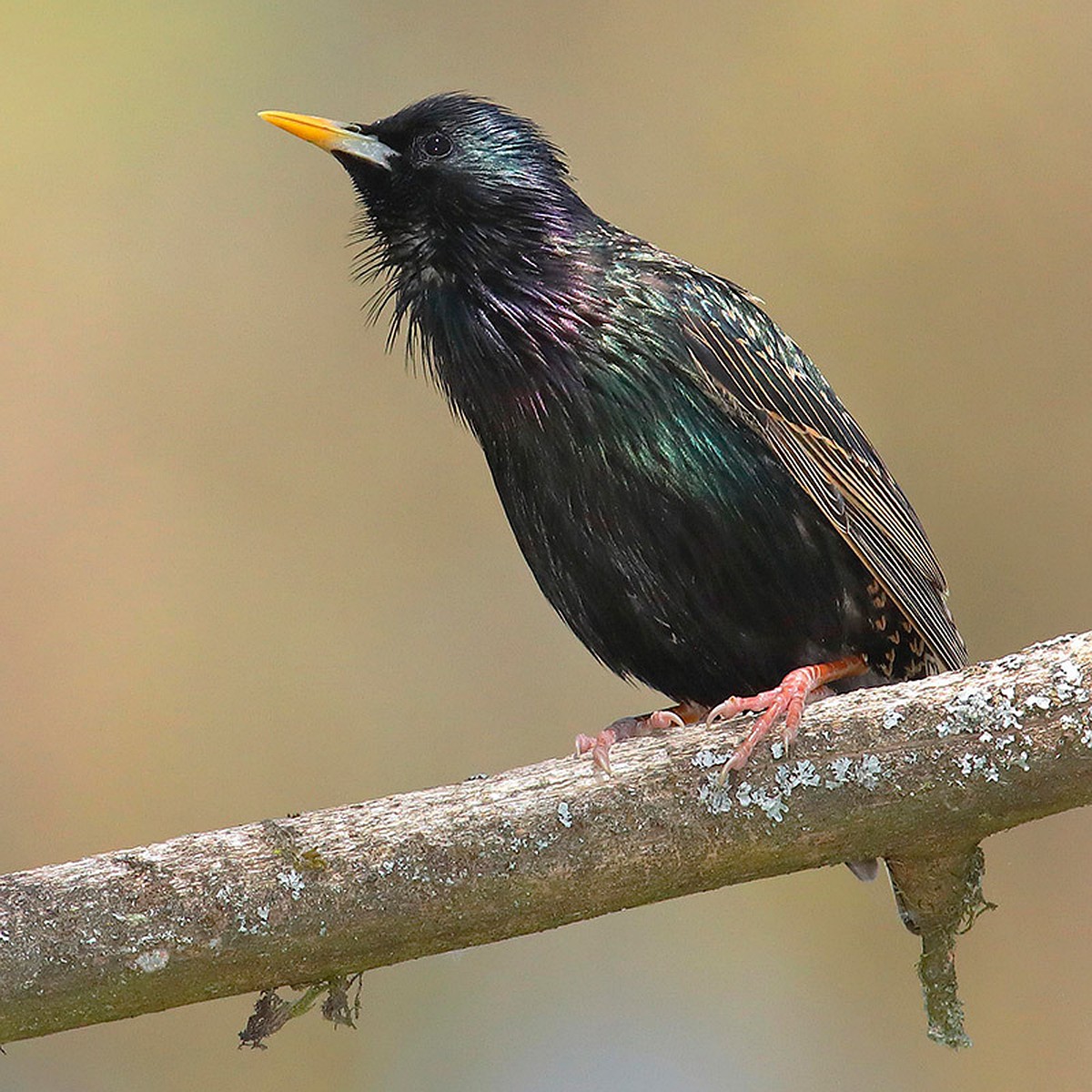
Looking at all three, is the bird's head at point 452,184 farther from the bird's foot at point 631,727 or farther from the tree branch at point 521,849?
the tree branch at point 521,849

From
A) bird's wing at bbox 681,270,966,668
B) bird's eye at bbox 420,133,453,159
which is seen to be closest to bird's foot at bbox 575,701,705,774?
bird's wing at bbox 681,270,966,668

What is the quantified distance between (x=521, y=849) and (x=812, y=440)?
1.65 m

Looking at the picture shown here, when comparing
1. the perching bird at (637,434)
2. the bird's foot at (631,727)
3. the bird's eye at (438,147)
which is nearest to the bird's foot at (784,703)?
the perching bird at (637,434)

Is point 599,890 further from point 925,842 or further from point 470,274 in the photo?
point 470,274

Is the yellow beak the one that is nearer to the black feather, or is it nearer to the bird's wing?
the black feather

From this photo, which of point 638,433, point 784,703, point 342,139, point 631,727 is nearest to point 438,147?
point 342,139

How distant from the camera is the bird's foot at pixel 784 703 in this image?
9.43ft

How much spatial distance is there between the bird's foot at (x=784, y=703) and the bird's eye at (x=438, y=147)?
64.6 inches

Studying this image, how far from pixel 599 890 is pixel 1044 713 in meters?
0.86

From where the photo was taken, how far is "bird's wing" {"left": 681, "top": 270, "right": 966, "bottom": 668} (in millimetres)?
3869

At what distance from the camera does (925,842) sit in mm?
2889

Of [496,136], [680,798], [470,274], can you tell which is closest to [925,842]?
[680,798]

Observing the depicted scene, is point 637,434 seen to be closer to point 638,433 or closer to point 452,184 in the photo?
point 638,433

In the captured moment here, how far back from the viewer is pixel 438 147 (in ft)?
13.4
